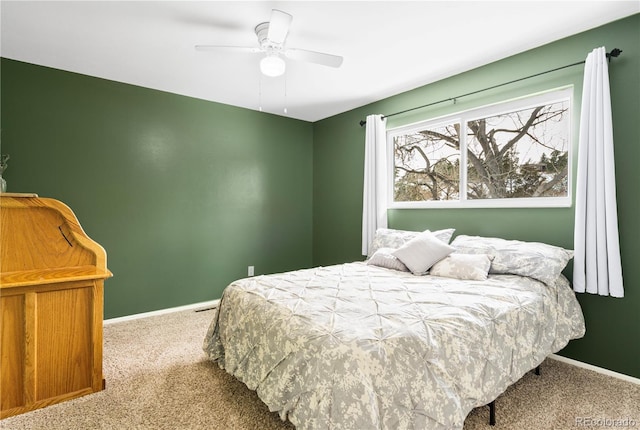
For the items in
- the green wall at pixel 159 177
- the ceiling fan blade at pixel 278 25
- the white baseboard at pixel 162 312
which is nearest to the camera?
the ceiling fan blade at pixel 278 25

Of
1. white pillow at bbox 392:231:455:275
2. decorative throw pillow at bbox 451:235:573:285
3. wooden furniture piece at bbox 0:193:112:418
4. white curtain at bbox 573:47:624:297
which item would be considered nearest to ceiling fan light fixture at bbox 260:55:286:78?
wooden furniture piece at bbox 0:193:112:418

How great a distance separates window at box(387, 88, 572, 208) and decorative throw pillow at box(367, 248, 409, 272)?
861 mm

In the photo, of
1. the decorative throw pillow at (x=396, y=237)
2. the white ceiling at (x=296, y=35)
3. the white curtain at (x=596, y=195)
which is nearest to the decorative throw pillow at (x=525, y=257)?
the white curtain at (x=596, y=195)

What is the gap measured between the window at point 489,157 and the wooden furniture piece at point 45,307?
3.09m

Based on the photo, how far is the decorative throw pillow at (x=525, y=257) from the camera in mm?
2422

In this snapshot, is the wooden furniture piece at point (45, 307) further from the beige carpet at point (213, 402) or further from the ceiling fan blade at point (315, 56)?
the ceiling fan blade at point (315, 56)

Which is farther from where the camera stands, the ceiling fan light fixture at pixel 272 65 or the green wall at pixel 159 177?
the green wall at pixel 159 177

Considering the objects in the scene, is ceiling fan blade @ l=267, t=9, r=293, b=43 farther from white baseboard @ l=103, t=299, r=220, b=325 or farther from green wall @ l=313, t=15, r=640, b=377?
white baseboard @ l=103, t=299, r=220, b=325

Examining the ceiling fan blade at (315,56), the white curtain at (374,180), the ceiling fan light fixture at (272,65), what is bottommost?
the white curtain at (374,180)

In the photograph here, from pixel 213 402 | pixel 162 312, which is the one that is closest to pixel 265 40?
pixel 213 402

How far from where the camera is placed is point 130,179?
3666mm

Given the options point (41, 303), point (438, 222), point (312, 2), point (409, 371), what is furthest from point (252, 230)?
point (409, 371)

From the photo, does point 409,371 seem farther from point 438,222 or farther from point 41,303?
point 438,222

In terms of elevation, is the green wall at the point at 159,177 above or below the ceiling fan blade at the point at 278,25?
below
